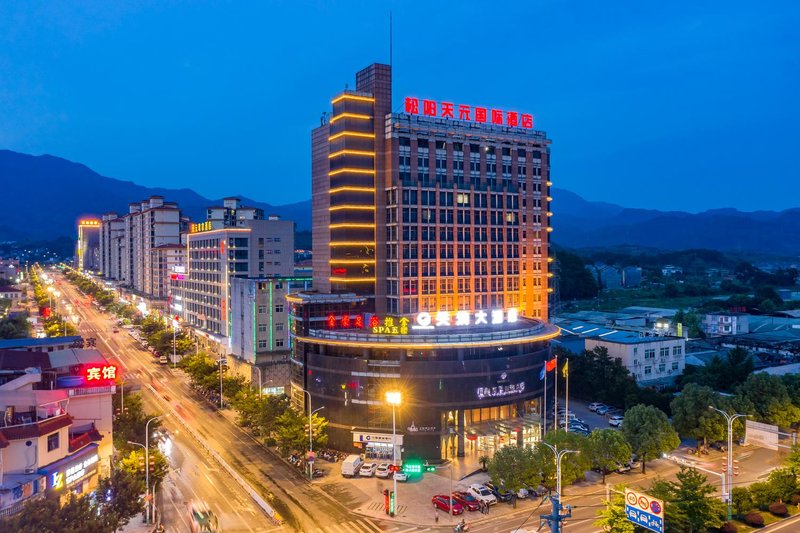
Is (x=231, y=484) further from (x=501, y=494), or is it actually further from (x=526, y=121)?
(x=526, y=121)

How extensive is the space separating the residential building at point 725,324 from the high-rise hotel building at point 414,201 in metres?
74.7

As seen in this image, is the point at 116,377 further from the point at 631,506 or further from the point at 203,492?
the point at 631,506

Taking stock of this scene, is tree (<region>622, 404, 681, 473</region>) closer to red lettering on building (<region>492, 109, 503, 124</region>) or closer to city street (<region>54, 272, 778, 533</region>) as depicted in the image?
city street (<region>54, 272, 778, 533</region>)

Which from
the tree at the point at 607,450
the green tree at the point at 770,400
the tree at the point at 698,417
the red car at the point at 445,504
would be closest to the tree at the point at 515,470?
the red car at the point at 445,504

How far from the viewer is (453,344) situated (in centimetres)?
6259

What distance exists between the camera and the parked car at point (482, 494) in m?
49.0

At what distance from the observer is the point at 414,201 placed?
77562mm

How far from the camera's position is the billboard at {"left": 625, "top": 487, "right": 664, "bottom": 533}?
32906mm

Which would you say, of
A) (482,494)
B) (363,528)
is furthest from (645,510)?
(363,528)

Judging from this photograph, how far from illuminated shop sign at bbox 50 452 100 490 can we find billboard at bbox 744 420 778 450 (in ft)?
218

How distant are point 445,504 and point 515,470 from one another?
20.9 ft

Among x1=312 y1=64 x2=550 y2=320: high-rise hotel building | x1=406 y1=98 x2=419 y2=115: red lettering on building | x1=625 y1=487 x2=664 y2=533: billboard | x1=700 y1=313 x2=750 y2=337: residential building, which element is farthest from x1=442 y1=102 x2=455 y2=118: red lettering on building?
x1=700 y1=313 x2=750 y2=337: residential building

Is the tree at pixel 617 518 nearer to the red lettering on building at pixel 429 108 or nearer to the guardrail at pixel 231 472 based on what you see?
the guardrail at pixel 231 472

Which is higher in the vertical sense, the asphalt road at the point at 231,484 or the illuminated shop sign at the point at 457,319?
the illuminated shop sign at the point at 457,319
